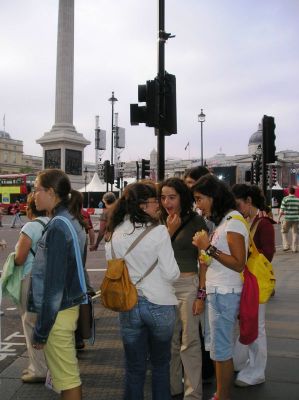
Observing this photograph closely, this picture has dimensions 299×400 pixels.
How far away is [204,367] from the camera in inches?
177

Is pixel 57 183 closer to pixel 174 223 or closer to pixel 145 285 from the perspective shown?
pixel 145 285

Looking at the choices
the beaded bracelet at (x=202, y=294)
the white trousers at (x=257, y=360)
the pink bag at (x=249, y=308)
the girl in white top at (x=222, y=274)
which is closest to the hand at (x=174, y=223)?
the girl in white top at (x=222, y=274)

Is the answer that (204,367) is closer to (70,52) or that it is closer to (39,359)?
(39,359)

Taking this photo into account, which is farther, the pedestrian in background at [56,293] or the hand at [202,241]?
the hand at [202,241]

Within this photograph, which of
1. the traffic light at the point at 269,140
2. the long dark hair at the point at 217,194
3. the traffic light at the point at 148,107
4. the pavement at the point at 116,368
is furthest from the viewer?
the traffic light at the point at 269,140

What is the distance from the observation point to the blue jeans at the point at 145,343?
314 cm

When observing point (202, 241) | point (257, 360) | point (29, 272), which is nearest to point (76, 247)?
point (202, 241)

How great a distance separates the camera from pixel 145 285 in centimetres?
315

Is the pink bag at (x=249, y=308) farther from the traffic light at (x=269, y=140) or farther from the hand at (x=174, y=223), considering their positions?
the traffic light at (x=269, y=140)

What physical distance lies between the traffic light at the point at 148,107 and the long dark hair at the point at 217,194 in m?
3.73

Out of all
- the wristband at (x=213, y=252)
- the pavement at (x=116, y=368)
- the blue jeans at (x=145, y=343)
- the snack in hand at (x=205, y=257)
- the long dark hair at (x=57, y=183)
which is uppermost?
the long dark hair at (x=57, y=183)

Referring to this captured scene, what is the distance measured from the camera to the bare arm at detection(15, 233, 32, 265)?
4.06m

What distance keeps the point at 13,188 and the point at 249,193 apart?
47.2 metres

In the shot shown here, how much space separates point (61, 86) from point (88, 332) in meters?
46.8
